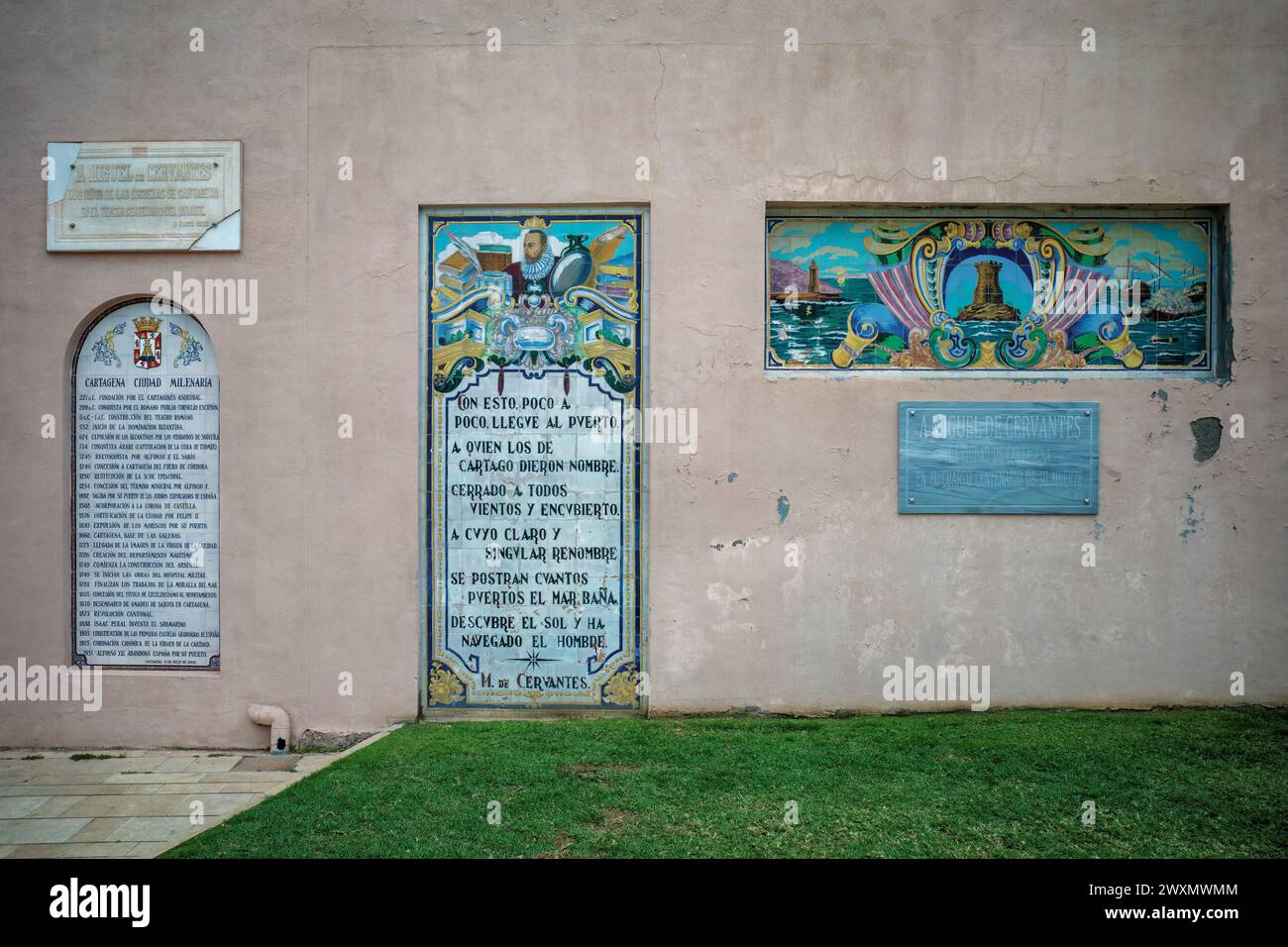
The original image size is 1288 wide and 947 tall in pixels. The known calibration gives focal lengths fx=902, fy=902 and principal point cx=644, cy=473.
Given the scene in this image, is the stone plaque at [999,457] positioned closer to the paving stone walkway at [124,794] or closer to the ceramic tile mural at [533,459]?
the ceramic tile mural at [533,459]

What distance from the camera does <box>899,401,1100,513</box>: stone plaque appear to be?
17.8 ft

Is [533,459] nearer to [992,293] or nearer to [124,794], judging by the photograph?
[124,794]

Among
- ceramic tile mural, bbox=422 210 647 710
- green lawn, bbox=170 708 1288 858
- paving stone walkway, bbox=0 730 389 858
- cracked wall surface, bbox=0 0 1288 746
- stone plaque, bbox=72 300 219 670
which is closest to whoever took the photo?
green lawn, bbox=170 708 1288 858

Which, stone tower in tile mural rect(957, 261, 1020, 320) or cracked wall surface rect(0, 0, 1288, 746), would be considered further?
stone tower in tile mural rect(957, 261, 1020, 320)

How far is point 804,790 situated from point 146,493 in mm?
4342

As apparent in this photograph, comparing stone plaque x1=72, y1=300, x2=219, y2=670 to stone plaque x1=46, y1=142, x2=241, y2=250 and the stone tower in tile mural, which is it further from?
the stone tower in tile mural

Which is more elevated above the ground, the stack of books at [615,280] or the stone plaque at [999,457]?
the stack of books at [615,280]

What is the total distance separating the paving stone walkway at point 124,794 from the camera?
166 inches

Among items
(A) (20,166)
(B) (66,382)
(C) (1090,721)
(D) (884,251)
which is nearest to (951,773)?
(C) (1090,721)

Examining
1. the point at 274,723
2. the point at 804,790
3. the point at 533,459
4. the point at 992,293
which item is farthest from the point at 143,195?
the point at 992,293

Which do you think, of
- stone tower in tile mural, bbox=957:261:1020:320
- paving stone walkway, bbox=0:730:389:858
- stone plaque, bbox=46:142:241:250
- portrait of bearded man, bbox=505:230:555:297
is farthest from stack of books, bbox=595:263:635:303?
paving stone walkway, bbox=0:730:389:858

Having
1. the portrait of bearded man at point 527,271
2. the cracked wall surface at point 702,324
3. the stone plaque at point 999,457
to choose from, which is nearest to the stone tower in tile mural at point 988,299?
the cracked wall surface at point 702,324

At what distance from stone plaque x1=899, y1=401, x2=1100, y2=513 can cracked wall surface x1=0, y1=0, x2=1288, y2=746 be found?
0.12m

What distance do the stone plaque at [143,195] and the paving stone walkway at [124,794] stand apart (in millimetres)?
3092
